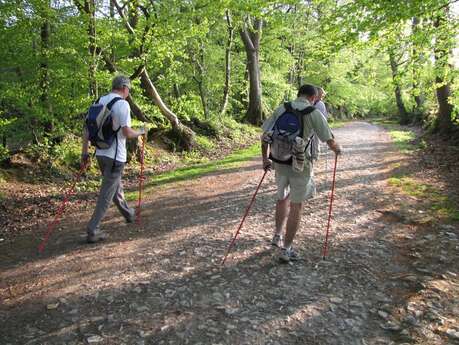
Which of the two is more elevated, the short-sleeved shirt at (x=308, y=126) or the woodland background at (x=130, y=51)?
the woodland background at (x=130, y=51)

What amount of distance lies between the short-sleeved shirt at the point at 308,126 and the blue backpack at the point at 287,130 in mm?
60

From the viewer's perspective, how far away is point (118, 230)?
711cm

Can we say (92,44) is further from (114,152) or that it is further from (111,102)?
(114,152)

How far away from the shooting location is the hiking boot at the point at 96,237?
6.39 m

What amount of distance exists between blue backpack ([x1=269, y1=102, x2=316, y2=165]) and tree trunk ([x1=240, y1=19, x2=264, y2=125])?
2078 centimetres

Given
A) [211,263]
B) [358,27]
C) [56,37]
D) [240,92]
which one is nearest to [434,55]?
[358,27]

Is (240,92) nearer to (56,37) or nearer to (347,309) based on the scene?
(56,37)

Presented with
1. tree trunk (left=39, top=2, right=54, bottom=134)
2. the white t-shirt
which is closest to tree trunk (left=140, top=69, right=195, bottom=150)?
tree trunk (left=39, top=2, right=54, bottom=134)

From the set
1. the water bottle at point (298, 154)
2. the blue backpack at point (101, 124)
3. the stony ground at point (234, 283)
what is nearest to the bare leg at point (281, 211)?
the stony ground at point (234, 283)

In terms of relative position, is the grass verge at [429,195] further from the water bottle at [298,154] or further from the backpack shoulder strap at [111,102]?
the backpack shoulder strap at [111,102]

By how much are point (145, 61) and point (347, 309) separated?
10.7m

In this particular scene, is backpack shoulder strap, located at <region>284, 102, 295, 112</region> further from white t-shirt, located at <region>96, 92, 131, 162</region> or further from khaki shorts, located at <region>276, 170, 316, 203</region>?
white t-shirt, located at <region>96, 92, 131, 162</region>

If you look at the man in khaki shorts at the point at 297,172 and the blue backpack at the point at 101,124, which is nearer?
Answer: the man in khaki shorts at the point at 297,172

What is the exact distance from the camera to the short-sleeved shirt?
5.19 metres
